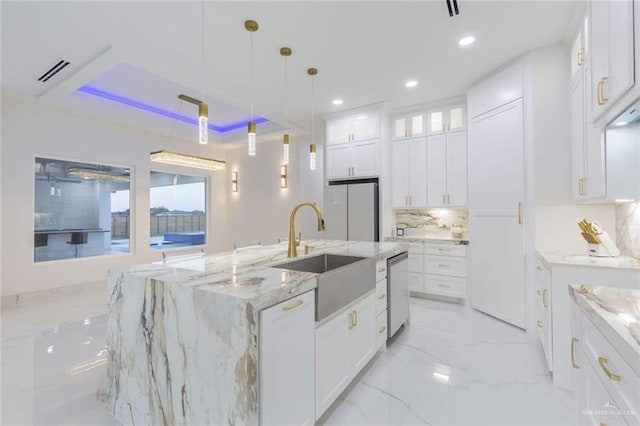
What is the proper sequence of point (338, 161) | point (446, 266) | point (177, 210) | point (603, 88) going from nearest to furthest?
point (603, 88), point (446, 266), point (338, 161), point (177, 210)

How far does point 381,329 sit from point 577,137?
96.3 inches

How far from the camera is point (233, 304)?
1194 mm

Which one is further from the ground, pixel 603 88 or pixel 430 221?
pixel 603 88

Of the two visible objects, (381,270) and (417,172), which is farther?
(417,172)

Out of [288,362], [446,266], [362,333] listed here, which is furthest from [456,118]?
[288,362]

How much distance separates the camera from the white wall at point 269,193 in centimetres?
577

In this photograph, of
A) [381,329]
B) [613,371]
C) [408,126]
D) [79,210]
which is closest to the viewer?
[613,371]

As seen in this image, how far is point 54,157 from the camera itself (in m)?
4.55

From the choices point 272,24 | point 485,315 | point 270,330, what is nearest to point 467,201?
point 485,315

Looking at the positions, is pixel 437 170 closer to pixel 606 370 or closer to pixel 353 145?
pixel 353 145

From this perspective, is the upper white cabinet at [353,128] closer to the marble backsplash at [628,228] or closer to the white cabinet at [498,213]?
the white cabinet at [498,213]

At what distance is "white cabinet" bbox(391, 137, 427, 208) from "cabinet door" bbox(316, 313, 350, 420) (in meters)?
2.95

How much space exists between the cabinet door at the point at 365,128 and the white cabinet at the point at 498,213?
4.48 ft

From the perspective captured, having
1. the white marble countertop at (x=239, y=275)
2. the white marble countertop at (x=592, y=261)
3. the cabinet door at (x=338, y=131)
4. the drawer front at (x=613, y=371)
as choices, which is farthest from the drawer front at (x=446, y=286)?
the drawer front at (x=613, y=371)
